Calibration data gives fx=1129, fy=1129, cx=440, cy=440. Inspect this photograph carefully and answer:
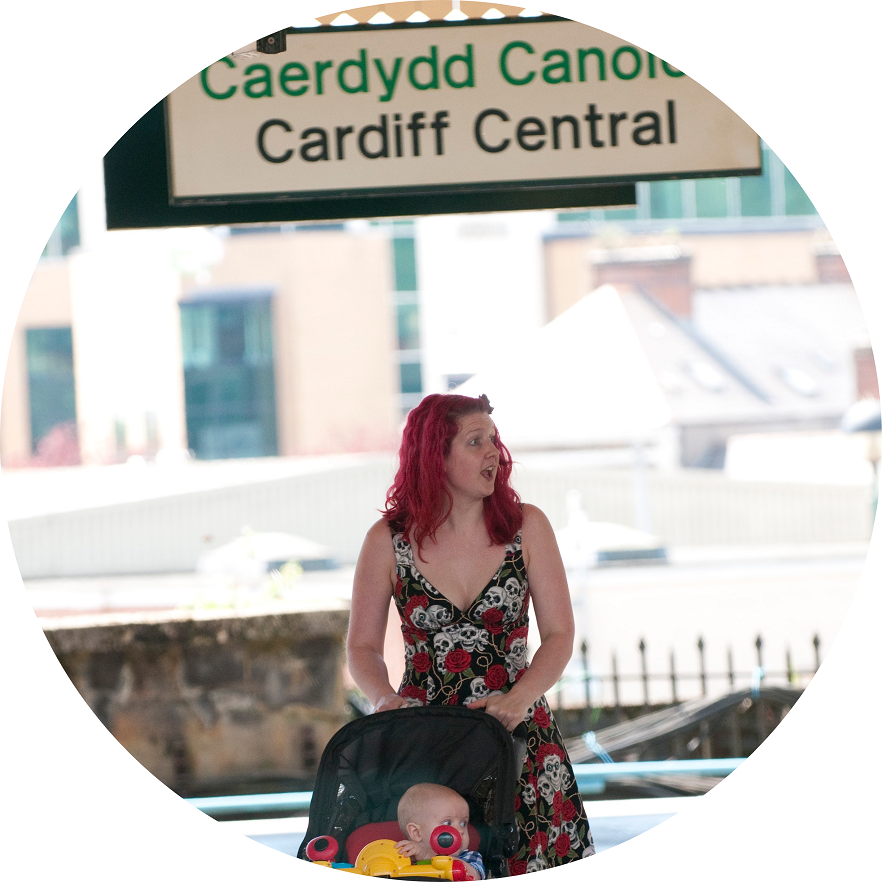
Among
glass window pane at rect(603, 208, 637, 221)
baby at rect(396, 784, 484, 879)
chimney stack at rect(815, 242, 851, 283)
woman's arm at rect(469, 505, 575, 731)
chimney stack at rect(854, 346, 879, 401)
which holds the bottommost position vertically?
baby at rect(396, 784, 484, 879)

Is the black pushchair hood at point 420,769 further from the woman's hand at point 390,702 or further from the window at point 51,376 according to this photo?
the window at point 51,376

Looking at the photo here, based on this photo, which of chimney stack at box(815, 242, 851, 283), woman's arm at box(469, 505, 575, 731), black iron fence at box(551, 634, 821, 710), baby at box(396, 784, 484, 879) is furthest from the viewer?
chimney stack at box(815, 242, 851, 283)

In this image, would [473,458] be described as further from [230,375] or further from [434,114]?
[230,375]

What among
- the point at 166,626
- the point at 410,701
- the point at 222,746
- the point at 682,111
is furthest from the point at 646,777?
the point at 682,111

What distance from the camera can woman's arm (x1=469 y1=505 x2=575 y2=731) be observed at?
2320 mm

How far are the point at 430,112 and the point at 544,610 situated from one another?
113 cm

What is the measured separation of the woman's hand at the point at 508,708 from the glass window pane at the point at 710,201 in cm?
3020

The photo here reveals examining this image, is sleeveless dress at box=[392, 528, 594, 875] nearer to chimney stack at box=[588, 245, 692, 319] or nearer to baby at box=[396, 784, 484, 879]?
baby at box=[396, 784, 484, 879]

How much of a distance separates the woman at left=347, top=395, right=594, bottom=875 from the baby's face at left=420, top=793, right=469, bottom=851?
0.20 meters

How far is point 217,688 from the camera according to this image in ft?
15.6

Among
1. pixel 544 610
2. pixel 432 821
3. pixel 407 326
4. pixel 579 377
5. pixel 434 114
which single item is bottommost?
pixel 432 821

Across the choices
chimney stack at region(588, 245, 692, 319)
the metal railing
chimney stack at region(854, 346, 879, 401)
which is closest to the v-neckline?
the metal railing

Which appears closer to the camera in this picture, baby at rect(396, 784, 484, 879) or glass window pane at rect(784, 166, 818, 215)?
baby at rect(396, 784, 484, 879)

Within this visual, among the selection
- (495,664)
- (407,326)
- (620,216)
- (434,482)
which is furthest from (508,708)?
(620,216)
